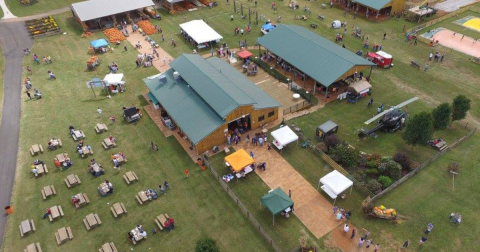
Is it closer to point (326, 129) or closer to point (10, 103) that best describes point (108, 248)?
point (326, 129)

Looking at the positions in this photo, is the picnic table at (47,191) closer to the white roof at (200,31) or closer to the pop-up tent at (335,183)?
the pop-up tent at (335,183)

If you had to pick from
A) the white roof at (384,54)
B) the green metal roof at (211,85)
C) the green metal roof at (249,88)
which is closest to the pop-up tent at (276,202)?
the green metal roof at (211,85)

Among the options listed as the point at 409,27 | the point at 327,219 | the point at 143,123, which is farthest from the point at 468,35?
the point at 143,123

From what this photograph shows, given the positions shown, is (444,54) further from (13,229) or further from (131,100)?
(13,229)

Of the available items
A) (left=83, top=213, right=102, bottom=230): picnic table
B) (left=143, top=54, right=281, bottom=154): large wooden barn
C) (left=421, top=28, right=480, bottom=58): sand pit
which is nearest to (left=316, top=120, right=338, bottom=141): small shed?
(left=143, top=54, right=281, bottom=154): large wooden barn

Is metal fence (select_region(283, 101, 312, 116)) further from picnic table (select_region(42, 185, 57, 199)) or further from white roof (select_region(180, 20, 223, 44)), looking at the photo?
picnic table (select_region(42, 185, 57, 199))

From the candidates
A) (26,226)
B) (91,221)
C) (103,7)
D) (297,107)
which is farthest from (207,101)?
(103,7)
